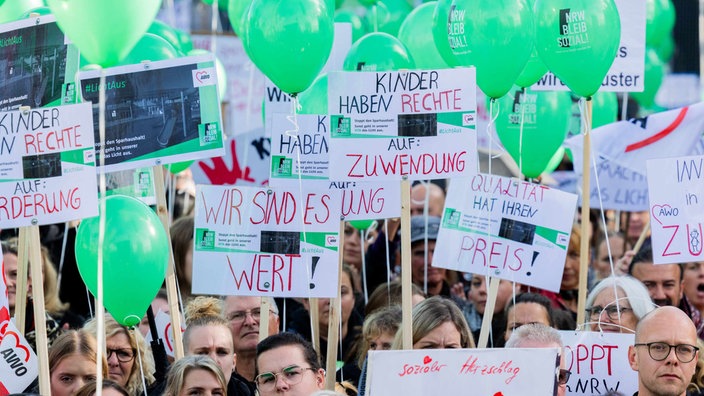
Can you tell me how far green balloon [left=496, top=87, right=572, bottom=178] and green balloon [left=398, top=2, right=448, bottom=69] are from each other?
0.49m

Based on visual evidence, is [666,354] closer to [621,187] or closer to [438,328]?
[438,328]

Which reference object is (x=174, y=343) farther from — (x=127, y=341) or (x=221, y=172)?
(x=221, y=172)

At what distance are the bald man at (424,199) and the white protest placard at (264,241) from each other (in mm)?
2721

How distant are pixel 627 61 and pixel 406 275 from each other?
2420mm

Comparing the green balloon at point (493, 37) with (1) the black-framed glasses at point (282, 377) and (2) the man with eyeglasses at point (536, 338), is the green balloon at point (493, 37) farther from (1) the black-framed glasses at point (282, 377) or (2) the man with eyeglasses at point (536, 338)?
(1) the black-framed glasses at point (282, 377)

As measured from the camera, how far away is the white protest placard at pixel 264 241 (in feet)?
20.8

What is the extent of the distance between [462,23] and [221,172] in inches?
118

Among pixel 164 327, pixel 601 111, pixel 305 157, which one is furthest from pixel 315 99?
pixel 601 111

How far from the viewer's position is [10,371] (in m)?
5.79

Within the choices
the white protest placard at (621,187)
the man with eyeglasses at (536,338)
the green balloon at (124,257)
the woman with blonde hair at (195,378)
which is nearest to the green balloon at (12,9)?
the green balloon at (124,257)

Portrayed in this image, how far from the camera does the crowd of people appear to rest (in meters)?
5.66

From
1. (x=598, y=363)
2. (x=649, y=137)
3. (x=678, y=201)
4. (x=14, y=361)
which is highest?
(x=649, y=137)

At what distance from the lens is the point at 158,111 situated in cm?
611

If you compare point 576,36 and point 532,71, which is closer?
point 576,36
